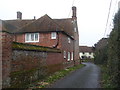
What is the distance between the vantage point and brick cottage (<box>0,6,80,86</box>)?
1033 centimetres

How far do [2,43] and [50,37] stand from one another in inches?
710

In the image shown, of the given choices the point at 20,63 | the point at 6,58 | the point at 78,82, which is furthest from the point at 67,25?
the point at 6,58

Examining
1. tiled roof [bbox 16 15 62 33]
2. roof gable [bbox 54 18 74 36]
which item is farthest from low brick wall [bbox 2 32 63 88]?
roof gable [bbox 54 18 74 36]

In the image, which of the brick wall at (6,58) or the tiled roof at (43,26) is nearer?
the brick wall at (6,58)

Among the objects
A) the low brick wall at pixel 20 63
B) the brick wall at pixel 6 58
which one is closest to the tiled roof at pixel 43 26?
the low brick wall at pixel 20 63

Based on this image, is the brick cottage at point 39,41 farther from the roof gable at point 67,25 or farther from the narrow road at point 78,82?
the narrow road at point 78,82

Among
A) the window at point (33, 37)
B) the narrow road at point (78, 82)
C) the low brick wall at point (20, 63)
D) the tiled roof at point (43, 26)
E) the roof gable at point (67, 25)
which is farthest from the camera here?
the roof gable at point (67, 25)

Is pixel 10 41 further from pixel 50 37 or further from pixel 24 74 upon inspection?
pixel 50 37

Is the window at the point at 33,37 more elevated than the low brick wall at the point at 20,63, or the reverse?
the window at the point at 33,37

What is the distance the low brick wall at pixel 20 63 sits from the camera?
9148 mm

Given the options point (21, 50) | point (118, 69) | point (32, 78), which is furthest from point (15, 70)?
Result: point (118, 69)

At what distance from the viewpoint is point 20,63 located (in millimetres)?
11039

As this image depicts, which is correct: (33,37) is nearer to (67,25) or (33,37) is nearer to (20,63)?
(67,25)

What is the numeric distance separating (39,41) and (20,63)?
17.1 metres
